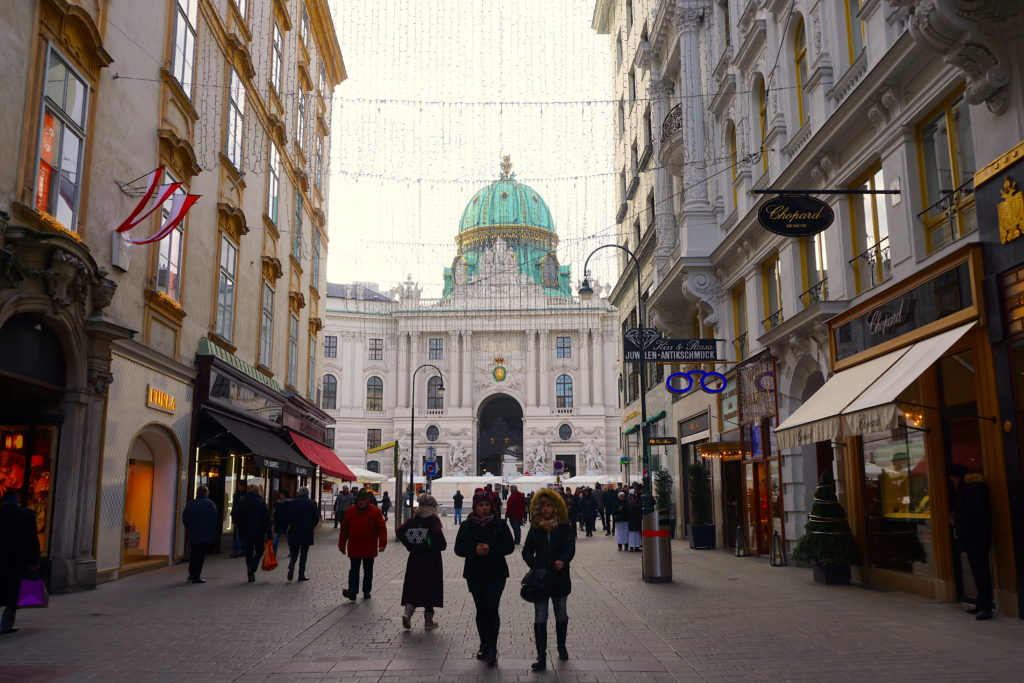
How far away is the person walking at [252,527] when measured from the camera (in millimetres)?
15992

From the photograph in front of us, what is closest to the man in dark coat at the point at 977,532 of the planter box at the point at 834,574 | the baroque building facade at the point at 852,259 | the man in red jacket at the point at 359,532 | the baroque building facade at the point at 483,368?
the baroque building facade at the point at 852,259

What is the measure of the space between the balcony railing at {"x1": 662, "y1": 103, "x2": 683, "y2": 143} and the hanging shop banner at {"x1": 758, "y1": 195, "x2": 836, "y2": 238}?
11.7 meters

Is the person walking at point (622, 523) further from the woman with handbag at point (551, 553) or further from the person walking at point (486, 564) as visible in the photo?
the woman with handbag at point (551, 553)

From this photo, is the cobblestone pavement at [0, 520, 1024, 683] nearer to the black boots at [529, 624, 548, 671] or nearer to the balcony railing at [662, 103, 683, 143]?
the black boots at [529, 624, 548, 671]

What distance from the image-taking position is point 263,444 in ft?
73.4

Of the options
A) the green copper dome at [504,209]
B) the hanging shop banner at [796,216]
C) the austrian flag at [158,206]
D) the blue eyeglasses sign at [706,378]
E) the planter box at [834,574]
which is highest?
the green copper dome at [504,209]

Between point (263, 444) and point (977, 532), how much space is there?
1642cm

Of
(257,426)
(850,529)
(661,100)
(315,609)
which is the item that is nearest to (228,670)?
(315,609)

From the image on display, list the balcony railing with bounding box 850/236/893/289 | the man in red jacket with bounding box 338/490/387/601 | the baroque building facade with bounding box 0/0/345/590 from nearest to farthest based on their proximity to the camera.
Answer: the baroque building facade with bounding box 0/0/345/590, the man in red jacket with bounding box 338/490/387/601, the balcony railing with bounding box 850/236/893/289

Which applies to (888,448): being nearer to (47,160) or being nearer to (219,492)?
(47,160)

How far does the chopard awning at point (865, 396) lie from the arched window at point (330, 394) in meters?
68.4

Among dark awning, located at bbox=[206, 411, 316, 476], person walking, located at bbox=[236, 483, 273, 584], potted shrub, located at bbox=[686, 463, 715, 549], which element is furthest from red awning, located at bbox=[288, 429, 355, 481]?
potted shrub, located at bbox=[686, 463, 715, 549]

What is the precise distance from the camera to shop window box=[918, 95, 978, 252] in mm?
11992

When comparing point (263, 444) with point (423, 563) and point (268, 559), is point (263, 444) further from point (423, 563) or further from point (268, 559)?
point (423, 563)
